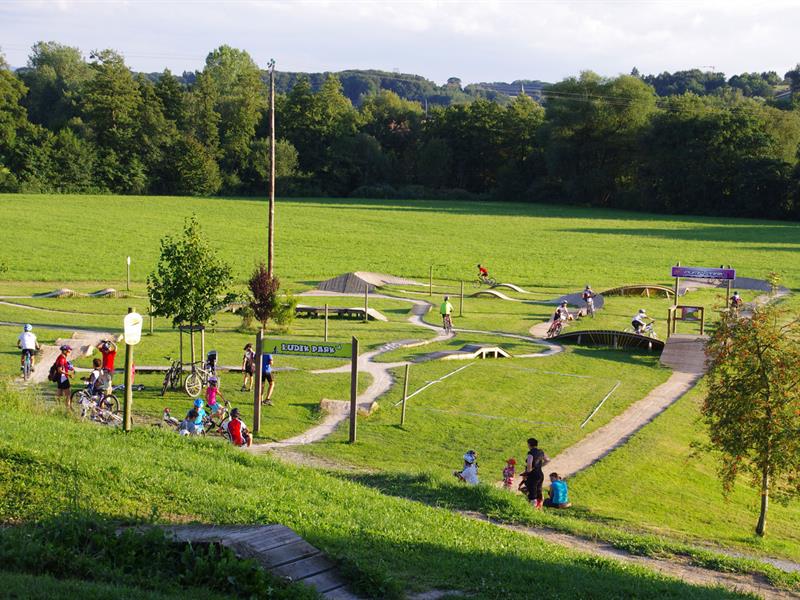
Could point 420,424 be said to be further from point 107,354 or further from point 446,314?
point 446,314

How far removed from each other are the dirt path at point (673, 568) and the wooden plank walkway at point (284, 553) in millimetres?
4985

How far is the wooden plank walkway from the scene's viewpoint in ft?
29.8

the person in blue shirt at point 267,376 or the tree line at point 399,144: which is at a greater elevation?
the tree line at point 399,144

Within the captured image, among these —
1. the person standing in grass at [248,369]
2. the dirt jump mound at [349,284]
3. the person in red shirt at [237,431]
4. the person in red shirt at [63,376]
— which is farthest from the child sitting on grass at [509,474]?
the dirt jump mound at [349,284]

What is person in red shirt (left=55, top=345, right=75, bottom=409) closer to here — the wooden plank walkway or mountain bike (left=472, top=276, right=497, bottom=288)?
the wooden plank walkway

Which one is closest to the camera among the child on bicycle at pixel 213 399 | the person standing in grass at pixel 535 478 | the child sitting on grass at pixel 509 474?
the person standing in grass at pixel 535 478

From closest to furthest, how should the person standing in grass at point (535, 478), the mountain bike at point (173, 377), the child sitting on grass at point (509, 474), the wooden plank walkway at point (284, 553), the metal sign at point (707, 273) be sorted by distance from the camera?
the wooden plank walkway at point (284, 553) < the person standing in grass at point (535, 478) < the child sitting on grass at point (509, 474) < the mountain bike at point (173, 377) < the metal sign at point (707, 273)

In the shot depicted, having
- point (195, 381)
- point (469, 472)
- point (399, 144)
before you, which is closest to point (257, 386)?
point (195, 381)

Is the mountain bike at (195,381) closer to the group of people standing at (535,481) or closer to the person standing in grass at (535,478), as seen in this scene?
the group of people standing at (535,481)

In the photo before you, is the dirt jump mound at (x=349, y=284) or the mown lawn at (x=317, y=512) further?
the dirt jump mound at (x=349, y=284)

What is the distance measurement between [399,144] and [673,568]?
120467 millimetres

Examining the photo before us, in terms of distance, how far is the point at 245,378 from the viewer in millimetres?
25375

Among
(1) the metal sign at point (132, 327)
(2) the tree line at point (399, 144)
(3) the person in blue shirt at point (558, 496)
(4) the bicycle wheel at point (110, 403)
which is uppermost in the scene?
(2) the tree line at point (399, 144)

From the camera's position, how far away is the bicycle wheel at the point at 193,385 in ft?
80.0
